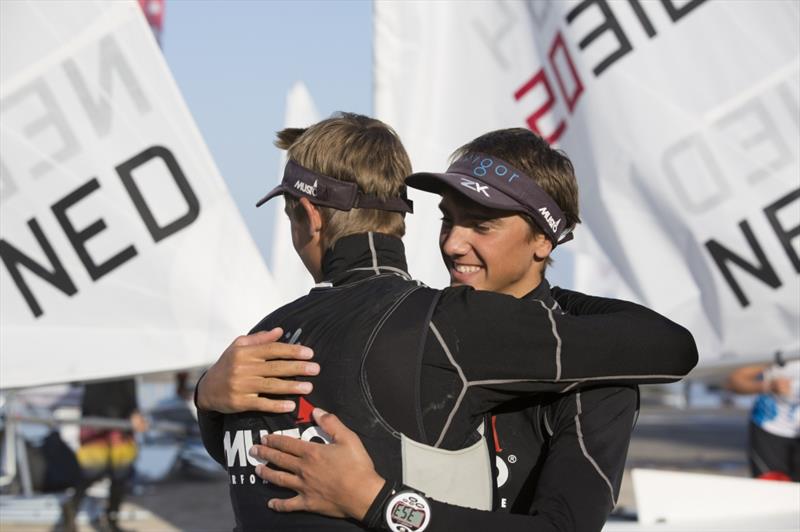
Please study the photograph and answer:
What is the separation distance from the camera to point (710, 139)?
3.13 metres

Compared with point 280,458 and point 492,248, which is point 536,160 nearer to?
point 492,248

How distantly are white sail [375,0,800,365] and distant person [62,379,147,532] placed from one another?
277 cm

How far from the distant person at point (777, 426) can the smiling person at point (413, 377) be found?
12.2 feet

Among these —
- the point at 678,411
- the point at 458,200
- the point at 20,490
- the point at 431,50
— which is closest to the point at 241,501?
the point at 458,200

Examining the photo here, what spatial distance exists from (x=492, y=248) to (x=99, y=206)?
176cm

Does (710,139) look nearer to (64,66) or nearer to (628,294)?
(628,294)

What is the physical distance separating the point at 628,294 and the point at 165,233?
1321mm

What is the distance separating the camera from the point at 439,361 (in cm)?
129

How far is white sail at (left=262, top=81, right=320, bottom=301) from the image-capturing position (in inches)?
228

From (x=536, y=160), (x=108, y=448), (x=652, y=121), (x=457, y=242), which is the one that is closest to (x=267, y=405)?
(x=457, y=242)

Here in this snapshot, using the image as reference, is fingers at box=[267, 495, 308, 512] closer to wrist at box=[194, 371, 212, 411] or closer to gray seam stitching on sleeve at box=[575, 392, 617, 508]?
wrist at box=[194, 371, 212, 411]

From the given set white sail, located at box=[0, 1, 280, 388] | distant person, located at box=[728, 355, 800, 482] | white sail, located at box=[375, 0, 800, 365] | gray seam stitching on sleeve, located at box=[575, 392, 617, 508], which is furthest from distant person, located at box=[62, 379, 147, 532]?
gray seam stitching on sleeve, located at box=[575, 392, 617, 508]

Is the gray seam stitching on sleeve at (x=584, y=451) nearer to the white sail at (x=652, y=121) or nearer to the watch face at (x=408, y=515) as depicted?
the watch face at (x=408, y=515)

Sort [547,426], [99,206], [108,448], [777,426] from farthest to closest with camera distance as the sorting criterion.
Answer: [108,448], [777,426], [99,206], [547,426]
